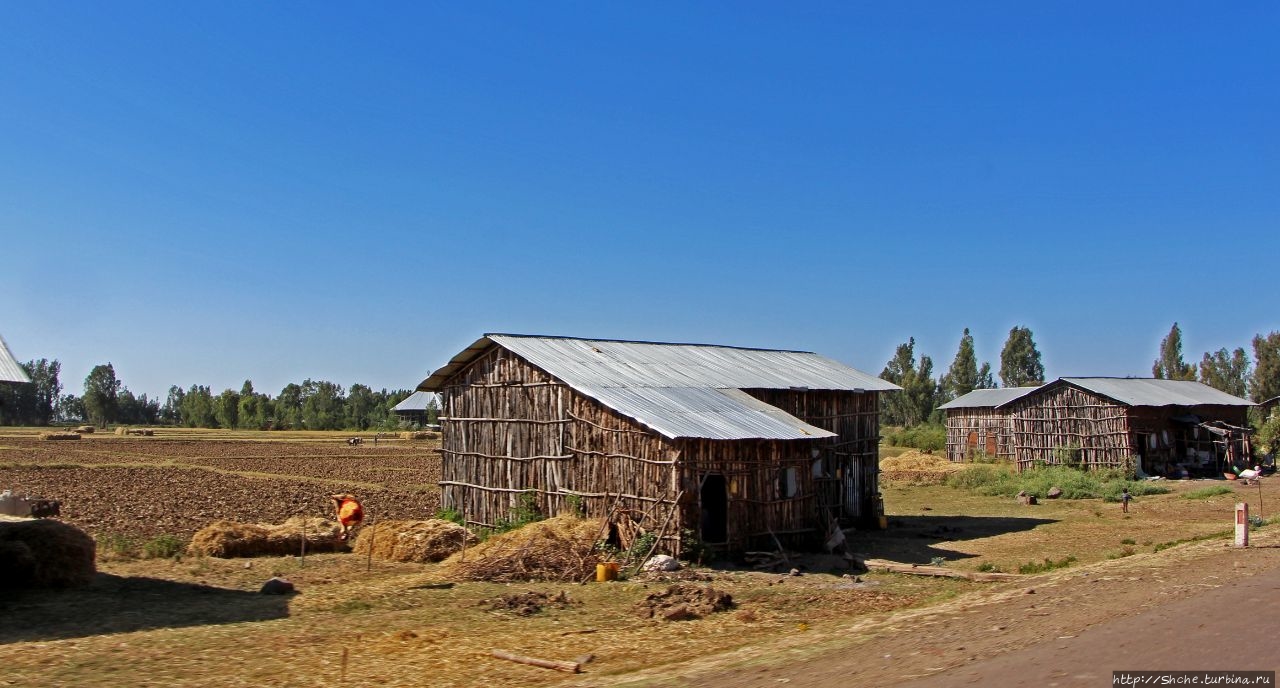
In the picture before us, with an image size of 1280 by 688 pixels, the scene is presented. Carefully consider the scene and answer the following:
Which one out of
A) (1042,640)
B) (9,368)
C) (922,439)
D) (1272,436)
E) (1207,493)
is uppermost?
(9,368)

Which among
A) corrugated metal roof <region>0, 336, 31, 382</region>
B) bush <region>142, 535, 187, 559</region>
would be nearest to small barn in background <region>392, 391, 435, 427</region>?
bush <region>142, 535, 187, 559</region>

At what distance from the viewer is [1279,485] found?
41656mm

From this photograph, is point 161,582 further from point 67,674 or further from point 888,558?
point 888,558

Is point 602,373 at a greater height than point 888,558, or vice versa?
point 602,373

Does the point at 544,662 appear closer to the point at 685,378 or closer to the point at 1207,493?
the point at 685,378

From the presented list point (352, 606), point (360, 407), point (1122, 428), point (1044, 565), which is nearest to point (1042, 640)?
point (1044, 565)

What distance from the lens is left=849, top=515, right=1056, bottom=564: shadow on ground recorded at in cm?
2328

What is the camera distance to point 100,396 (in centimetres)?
13938

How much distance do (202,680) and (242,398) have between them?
135085mm

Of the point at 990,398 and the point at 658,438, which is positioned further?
the point at 990,398

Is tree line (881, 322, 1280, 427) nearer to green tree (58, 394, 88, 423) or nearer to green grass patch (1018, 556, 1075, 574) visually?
green grass patch (1018, 556, 1075, 574)

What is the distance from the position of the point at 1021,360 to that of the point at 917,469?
6766 centimetres

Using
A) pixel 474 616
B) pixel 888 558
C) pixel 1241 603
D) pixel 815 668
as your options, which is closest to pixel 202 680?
pixel 474 616

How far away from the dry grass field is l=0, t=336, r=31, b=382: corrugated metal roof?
12.3ft
